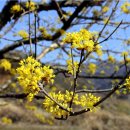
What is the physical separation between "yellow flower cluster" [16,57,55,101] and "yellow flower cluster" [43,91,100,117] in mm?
162

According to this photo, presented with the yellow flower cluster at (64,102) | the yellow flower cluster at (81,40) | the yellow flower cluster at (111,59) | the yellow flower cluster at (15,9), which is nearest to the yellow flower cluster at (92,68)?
the yellow flower cluster at (111,59)

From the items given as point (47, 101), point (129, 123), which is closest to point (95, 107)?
point (47, 101)

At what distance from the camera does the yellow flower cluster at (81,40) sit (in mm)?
2490

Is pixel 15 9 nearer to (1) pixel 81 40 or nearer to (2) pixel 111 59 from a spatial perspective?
(2) pixel 111 59

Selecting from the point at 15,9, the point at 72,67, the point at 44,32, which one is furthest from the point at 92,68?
the point at 72,67

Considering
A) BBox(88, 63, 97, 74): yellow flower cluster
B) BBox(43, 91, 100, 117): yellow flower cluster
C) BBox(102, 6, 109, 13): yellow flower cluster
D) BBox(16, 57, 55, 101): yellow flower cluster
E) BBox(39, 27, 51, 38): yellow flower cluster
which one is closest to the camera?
BBox(16, 57, 55, 101): yellow flower cluster

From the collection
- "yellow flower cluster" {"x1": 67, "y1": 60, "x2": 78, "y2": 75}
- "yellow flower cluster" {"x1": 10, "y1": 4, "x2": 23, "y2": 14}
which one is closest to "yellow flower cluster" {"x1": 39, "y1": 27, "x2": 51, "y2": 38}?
"yellow flower cluster" {"x1": 10, "y1": 4, "x2": 23, "y2": 14}

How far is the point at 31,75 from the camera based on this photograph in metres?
2.47

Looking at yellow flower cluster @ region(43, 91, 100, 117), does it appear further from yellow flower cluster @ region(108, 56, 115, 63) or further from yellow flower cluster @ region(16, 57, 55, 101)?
yellow flower cluster @ region(108, 56, 115, 63)

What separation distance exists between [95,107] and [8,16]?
427 centimetres

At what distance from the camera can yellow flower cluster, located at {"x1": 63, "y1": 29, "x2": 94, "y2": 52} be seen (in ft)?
8.17

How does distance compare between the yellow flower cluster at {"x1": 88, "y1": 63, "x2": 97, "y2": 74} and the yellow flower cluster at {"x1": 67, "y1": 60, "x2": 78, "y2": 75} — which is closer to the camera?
the yellow flower cluster at {"x1": 67, "y1": 60, "x2": 78, "y2": 75}

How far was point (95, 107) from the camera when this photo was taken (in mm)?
2639

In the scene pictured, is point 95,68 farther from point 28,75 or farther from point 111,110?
point 111,110
